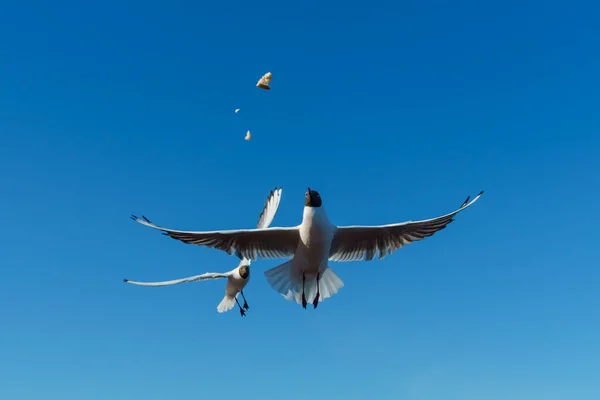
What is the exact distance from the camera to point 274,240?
512 inches

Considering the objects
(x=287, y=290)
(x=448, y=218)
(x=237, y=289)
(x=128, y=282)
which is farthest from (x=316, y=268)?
(x=237, y=289)

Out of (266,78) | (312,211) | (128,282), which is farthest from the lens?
(128,282)

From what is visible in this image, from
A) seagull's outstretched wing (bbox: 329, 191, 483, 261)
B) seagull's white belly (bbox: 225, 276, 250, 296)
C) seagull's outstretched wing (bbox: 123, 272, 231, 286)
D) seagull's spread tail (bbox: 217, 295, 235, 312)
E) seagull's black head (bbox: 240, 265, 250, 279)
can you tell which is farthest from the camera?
seagull's spread tail (bbox: 217, 295, 235, 312)

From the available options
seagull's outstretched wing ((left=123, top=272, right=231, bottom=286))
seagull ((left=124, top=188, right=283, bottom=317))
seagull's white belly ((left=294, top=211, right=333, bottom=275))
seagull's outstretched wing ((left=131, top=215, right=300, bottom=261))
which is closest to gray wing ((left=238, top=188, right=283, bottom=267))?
seagull ((left=124, top=188, right=283, bottom=317))

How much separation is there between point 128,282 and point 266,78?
5.18 metres

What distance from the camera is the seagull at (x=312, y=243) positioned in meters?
12.5

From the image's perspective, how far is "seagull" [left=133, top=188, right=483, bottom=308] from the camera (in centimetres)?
1250

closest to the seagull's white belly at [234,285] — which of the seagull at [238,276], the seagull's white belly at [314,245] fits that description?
the seagull at [238,276]

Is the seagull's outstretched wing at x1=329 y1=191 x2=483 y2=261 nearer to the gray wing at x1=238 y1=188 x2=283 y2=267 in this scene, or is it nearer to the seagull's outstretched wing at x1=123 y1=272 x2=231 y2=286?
the gray wing at x1=238 y1=188 x2=283 y2=267

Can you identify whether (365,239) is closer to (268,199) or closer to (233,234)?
(233,234)

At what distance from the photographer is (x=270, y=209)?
16.6 meters

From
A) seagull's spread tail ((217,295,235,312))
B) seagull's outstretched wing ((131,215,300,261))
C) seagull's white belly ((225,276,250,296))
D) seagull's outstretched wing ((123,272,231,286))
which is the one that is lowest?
seagull's outstretched wing ((131,215,300,261))

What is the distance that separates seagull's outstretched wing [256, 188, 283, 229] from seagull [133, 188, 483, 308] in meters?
3.03

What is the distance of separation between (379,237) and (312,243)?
1453mm
